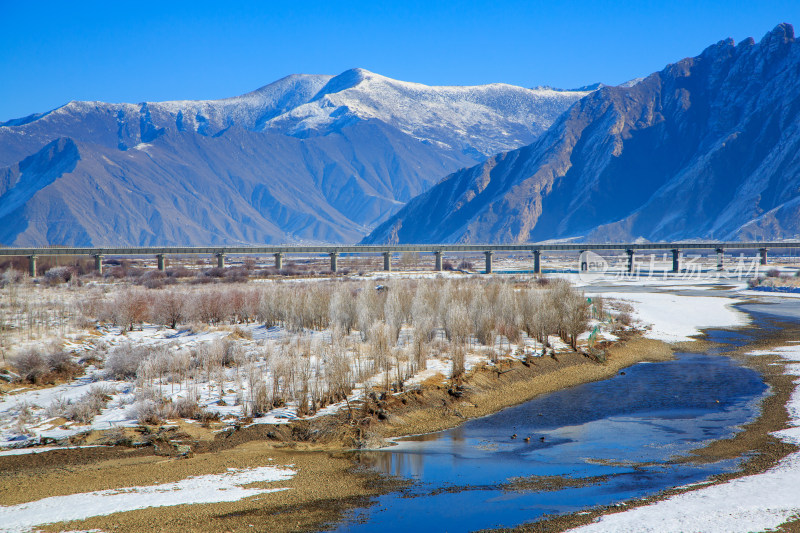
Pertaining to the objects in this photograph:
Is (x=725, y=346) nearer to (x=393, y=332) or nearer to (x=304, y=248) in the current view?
(x=393, y=332)

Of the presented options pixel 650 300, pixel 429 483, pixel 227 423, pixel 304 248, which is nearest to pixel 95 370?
pixel 227 423

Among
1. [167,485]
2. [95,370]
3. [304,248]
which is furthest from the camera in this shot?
[304,248]

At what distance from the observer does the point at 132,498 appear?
15.2 meters

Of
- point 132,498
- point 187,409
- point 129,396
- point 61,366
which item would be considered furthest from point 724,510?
point 61,366

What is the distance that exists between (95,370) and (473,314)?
65.1 ft

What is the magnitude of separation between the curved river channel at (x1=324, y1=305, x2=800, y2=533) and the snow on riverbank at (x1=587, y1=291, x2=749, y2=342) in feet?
52.7

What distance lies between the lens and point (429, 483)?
17.1 meters

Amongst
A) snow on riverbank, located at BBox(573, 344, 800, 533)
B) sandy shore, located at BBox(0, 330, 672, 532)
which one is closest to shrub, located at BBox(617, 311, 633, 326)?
sandy shore, located at BBox(0, 330, 672, 532)

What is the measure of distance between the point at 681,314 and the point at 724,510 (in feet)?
150

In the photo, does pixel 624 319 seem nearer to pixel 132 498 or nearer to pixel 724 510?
pixel 724 510

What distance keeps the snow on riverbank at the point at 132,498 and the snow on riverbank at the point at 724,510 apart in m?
7.55

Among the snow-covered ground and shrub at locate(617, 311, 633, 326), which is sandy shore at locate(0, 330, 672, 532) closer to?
the snow-covered ground

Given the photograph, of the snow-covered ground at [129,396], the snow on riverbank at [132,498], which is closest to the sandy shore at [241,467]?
the snow on riverbank at [132,498]

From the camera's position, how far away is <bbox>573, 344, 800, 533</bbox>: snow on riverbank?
1348 centimetres
